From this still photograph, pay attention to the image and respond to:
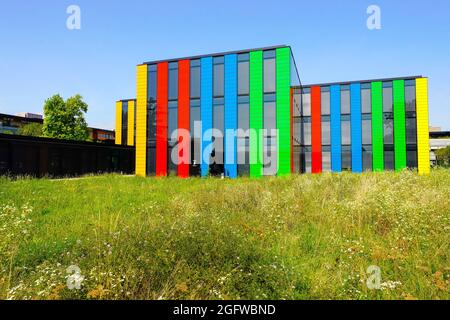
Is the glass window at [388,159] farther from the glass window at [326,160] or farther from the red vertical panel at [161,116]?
the red vertical panel at [161,116]

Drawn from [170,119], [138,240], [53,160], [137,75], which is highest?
[137,75]

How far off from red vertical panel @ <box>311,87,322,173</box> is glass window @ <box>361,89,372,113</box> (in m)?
→ 4.61

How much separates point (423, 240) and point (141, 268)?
473 cm

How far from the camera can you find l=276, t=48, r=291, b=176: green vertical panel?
69.3ft

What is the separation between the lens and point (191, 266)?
3.62 metres

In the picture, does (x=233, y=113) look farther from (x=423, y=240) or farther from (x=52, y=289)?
(x=52, y=289)

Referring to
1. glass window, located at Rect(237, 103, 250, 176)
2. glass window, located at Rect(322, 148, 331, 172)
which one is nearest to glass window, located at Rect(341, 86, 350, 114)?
glass window, located at Rect(322, 148, 331, 172)

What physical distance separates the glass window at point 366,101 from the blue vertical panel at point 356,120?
322 millimetres

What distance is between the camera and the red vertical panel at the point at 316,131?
3094 cm

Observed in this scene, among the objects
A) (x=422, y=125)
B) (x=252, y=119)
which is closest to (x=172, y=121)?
(x=252, y=119)

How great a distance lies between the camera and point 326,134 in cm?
3131

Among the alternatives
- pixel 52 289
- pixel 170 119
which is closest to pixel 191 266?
pixel 52 289

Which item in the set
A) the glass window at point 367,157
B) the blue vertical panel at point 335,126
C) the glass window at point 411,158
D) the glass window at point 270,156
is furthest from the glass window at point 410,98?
the glass window at point 270,156

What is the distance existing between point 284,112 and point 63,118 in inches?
1200
